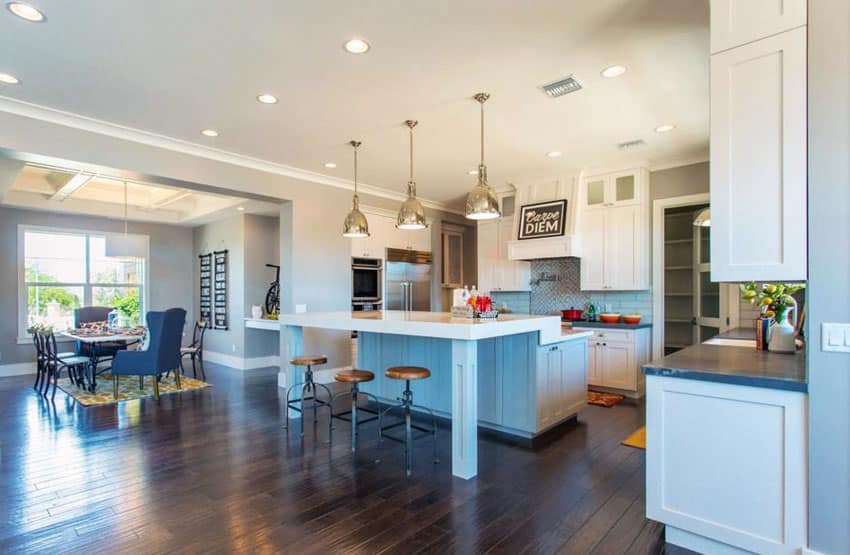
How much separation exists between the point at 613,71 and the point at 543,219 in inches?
115

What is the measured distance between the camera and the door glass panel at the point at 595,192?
5.75m

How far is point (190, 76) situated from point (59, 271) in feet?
21.0

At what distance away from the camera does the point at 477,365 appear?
378 centimetres

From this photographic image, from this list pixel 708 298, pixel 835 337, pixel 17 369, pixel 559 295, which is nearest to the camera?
pixel 835 337

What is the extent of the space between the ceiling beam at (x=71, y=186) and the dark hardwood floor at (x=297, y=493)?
2893 millimetres

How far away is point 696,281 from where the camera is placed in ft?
19.8

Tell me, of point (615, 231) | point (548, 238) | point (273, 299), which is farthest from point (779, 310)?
point (273, 299)

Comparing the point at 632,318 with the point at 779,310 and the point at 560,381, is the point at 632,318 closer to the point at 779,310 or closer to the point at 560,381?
the point at 560,381

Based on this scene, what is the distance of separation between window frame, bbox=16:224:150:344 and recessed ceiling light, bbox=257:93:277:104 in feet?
16.2

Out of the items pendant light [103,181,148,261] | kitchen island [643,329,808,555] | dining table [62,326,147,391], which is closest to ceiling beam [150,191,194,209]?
pendant light [103,181,148,261]

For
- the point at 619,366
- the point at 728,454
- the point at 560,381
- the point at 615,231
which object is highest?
the point at 615,231

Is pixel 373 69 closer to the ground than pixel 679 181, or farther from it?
farther from it

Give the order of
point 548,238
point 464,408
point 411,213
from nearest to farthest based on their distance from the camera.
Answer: point 464,408, point 411,213, point 548,238

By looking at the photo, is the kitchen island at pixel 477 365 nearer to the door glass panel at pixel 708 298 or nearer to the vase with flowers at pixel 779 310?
the vase with flowers at pixel 779 310
